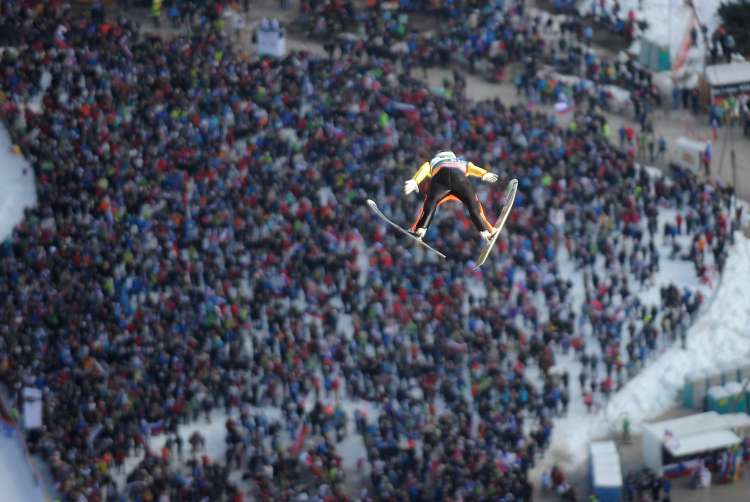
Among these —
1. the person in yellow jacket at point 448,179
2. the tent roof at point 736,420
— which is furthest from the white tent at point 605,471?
the person in yellow jacket at point 448,179

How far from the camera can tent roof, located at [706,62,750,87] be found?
61875mm

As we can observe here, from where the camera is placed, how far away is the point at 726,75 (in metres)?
62.0

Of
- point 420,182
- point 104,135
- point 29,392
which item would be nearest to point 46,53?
point 104,135

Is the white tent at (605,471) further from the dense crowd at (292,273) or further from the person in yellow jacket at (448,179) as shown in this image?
the person in yellow jacket at (448,179)

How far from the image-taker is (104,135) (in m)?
56.9

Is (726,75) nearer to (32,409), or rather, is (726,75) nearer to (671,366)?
(671,366)

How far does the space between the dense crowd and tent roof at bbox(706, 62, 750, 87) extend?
13.6ft

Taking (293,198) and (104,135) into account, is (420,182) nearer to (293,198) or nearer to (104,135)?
(293,198)

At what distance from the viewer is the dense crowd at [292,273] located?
46125 mm

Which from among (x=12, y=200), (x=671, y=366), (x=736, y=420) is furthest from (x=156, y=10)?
(x=736, y=420)

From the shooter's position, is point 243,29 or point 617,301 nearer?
point 617,301

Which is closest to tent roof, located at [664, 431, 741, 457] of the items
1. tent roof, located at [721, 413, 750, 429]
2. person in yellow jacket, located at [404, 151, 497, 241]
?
tent roof, located at [721, 413, 750, 429]

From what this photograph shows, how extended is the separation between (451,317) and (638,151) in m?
13.2

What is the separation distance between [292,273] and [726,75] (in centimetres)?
1780
